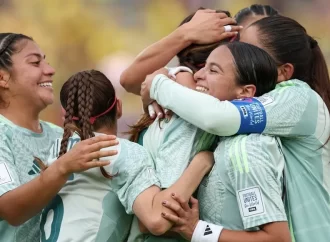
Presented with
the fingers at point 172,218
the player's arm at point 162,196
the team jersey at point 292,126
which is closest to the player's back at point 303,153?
the team jersey at point 292,126

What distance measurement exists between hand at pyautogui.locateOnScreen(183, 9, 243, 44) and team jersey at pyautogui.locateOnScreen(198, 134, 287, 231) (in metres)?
0.38

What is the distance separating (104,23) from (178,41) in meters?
2.76

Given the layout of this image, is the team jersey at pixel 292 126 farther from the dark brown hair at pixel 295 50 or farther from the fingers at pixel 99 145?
the fingers at pixel 99 145

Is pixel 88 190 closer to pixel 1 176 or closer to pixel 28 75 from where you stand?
pixel 1 176

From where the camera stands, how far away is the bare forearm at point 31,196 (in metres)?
2.15

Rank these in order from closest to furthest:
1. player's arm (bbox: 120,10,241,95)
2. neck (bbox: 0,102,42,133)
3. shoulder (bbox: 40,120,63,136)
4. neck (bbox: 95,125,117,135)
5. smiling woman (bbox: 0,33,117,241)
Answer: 1. smiling woman (bbox: 0,33,117,241)
2. neck (bbox: 95,125,117,135)
3. player's arm (bbox: 120,10,241,95)
4. neck (bbox: 0,102,42,133)
5. shoulder (bbox: 40,120,63,136)

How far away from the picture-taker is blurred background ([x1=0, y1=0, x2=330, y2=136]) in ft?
16.4

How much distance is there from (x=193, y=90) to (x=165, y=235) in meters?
0.42

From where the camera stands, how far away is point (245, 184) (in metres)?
2.03

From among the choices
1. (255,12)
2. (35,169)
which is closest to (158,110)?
(35,169)

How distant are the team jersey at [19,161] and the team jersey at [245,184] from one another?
23.8 inches

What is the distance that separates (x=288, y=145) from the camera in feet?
7.18

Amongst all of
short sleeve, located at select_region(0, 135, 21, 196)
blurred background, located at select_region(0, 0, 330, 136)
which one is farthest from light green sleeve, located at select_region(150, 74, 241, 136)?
blurred background, located at select_region(0, 0, 330, 136)

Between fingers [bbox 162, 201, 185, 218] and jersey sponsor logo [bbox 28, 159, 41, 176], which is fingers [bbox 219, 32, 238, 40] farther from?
jersey sponsor logo [bbox 28, 159, 41, 176]
